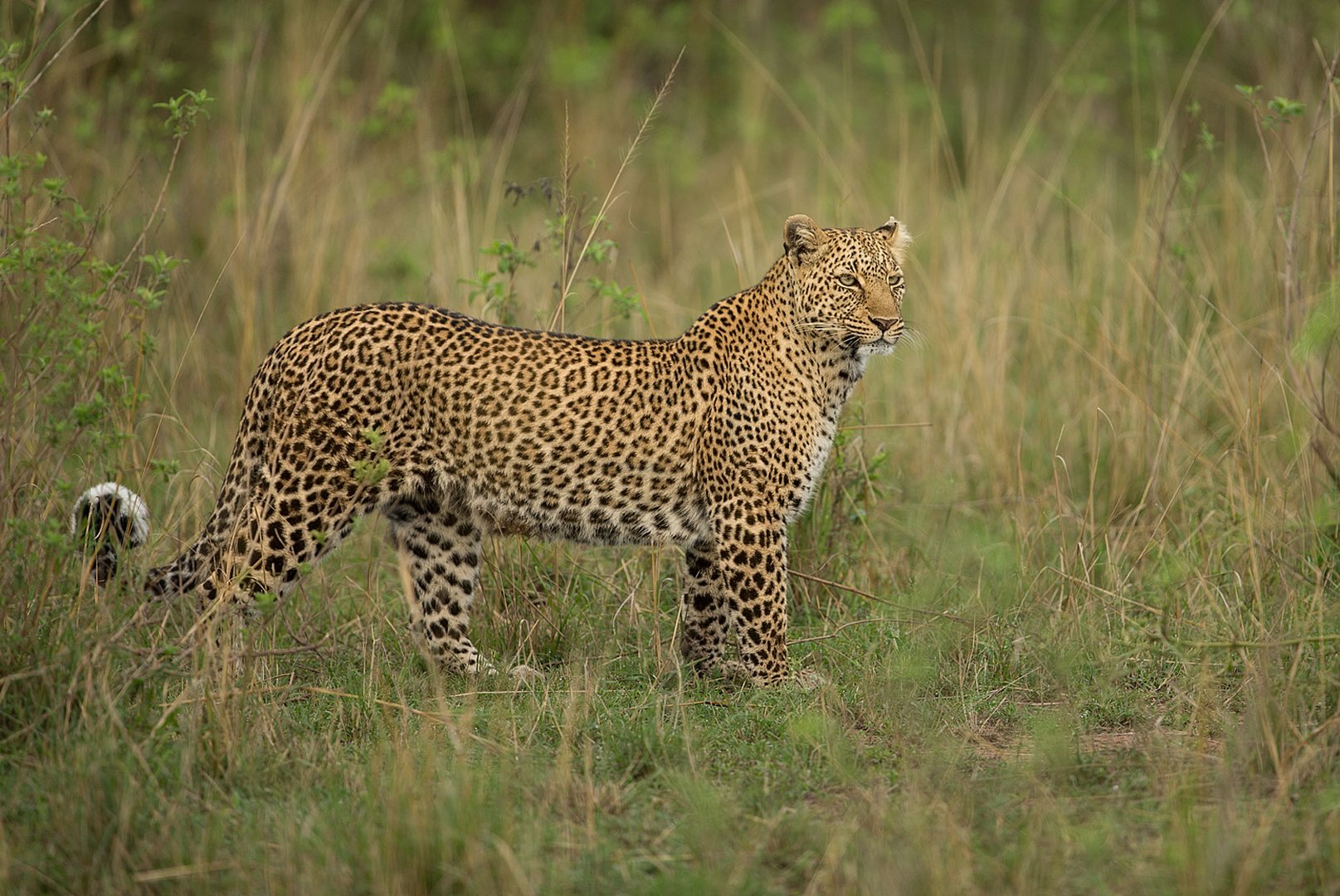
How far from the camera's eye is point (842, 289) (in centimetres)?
702

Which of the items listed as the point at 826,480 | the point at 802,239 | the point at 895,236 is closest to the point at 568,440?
the point at 802,239

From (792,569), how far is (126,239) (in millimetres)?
6203

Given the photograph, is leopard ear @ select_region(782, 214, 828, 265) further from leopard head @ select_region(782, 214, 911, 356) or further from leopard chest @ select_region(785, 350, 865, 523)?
leopard chest @ select_region(785, 350, 865, 523)

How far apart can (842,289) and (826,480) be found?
1.43 metres

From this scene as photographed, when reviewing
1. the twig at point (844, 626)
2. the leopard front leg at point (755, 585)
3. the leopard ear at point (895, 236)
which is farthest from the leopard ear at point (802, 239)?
the twig at point (844, 626)

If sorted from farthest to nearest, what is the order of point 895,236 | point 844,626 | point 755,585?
1. point 895,236
2. point 844,626
3. point 755,585

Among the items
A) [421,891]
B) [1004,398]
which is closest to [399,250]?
[1004,398]

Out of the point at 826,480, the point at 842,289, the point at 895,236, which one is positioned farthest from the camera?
the point at 826,480

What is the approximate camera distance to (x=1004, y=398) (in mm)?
9688

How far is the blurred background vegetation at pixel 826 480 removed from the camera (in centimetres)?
494

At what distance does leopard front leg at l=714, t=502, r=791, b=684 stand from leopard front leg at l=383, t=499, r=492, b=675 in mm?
1229

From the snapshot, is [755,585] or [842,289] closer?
[755,585]

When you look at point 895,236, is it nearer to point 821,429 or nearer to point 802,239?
point 802,239

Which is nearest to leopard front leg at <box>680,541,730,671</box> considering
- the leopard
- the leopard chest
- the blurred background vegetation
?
the leopard
